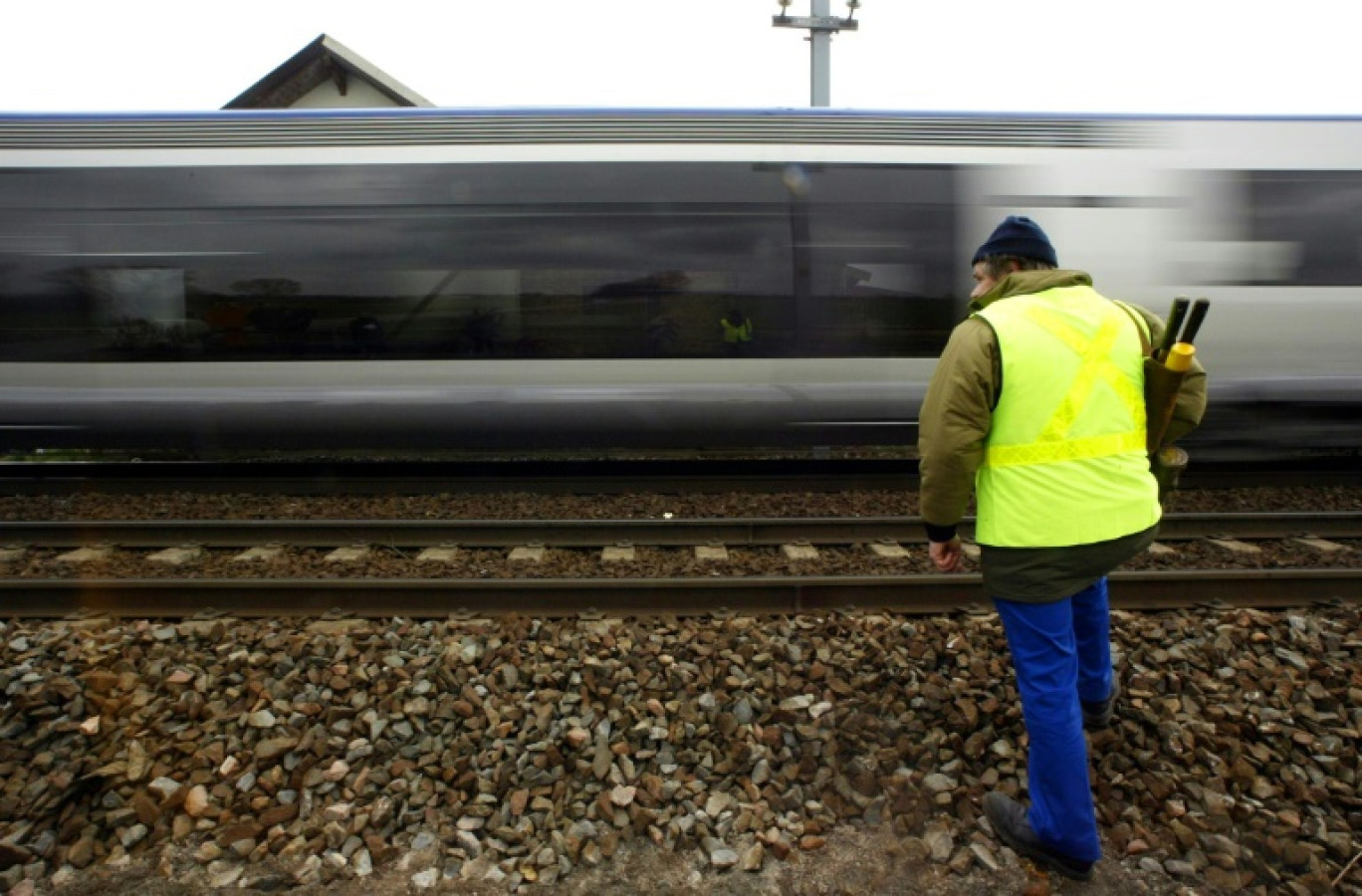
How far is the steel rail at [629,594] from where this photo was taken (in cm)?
413

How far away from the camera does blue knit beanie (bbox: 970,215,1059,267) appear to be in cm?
246

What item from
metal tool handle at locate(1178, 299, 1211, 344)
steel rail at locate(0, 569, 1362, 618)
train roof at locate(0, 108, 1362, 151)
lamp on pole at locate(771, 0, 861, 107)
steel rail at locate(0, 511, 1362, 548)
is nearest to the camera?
metal tool handle at locate(1178, 299, 1211, 344)

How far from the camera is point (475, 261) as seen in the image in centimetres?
653

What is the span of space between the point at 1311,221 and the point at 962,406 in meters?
6.08

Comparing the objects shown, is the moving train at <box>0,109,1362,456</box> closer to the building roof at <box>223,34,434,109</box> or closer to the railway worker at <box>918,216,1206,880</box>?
the railway worker at <box>918,216,1206,880</box>

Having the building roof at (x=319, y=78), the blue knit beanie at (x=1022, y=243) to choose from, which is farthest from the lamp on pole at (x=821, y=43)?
the building roof at (x=319, y=78)

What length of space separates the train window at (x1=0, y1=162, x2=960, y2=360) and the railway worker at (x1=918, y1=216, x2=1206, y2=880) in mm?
4059

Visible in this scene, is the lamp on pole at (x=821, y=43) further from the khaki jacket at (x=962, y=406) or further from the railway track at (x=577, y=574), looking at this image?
the khaki jacket at (x=962, y=406)

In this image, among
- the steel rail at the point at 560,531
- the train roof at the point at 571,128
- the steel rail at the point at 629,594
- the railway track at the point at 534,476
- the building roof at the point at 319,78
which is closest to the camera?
the steel rail at the point at 629,594

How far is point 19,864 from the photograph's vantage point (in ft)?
8.56

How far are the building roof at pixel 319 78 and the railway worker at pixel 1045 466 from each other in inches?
848

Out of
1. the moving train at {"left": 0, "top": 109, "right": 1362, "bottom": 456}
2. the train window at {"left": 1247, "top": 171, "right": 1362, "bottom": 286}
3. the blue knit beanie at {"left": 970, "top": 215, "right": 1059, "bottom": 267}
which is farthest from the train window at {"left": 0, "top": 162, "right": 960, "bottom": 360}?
the blue knit beanie at {"left": 970, "top": 215, "right": 1059, "bottom": 267}

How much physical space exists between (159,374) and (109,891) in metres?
4.98

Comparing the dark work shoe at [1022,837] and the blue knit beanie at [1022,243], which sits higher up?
the blue knit beanie at [1022,243]
